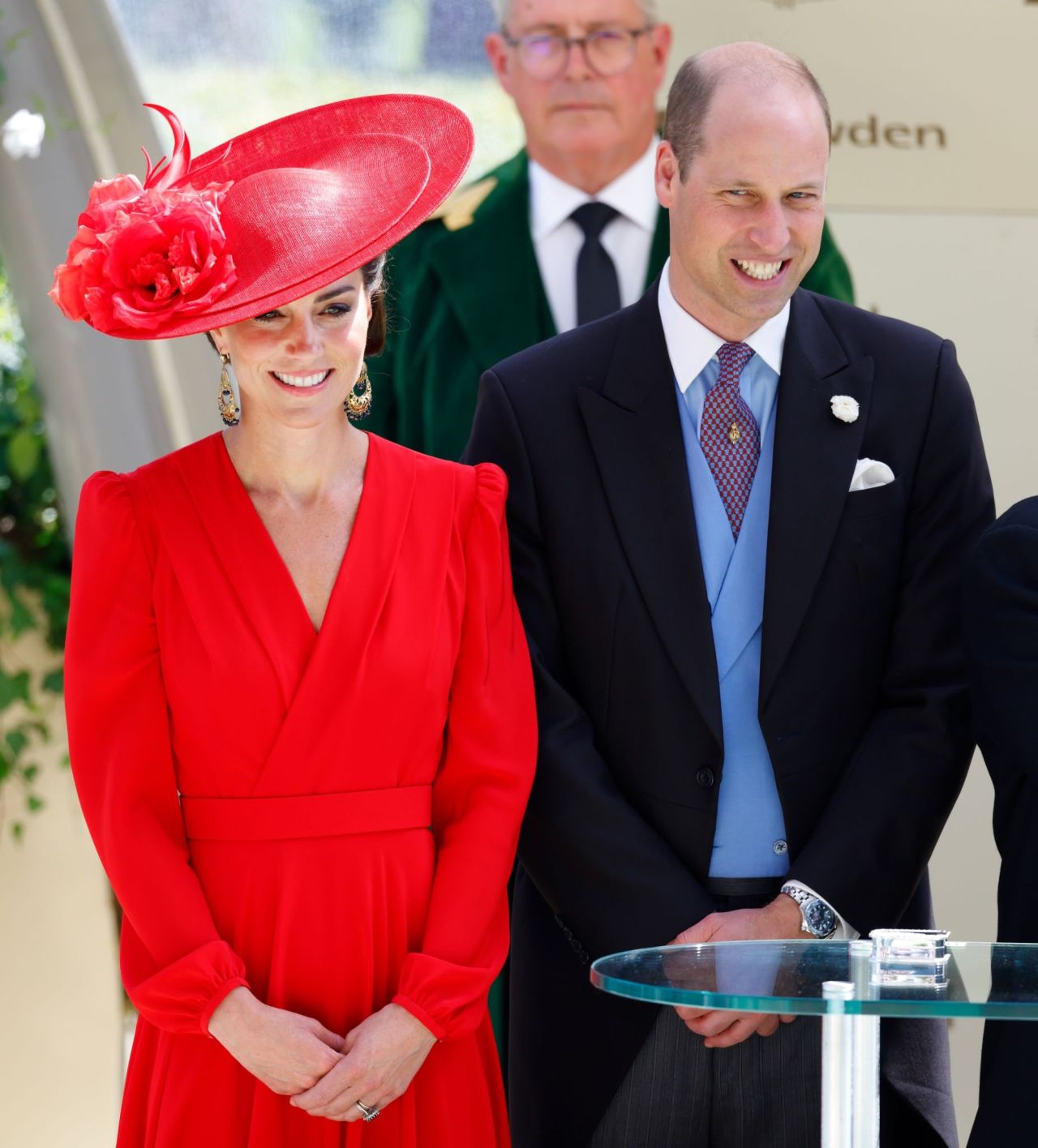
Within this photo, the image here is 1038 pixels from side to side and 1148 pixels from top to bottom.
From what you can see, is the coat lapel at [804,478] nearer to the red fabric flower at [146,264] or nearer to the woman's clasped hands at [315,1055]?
the woman's clasped hands at [315,1055]

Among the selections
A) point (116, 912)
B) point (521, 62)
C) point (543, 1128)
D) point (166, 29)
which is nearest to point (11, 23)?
point (166, 29)

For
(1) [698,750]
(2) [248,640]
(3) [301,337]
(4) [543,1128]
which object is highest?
(3) [301,337]

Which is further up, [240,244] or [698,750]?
[240,244]

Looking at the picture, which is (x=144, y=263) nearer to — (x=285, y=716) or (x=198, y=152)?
(x=285, y=716)

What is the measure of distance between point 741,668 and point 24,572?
2.13 m

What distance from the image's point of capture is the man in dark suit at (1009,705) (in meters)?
2.22

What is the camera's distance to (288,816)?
7.24 feet

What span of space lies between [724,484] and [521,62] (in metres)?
1.42

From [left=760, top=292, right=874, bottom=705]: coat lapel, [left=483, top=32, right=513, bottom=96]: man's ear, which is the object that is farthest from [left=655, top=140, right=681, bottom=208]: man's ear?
[left=483, top=32, right=513, bottom=96]: man's ear

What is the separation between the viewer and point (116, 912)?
165 inches

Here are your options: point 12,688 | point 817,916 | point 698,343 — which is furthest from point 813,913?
point 12,688

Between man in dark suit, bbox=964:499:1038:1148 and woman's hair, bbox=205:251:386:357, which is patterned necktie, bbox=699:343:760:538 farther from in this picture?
woman's hair, bbox=205:251:386:357

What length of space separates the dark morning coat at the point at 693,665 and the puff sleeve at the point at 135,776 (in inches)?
20.7

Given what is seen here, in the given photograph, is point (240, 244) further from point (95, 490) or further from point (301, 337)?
point (95, 490)
